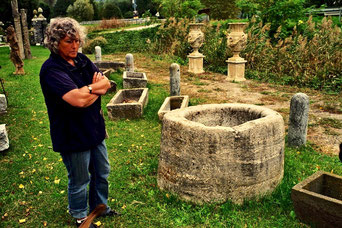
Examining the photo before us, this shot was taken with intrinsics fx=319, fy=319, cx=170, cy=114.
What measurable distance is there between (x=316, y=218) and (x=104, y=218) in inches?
81.9

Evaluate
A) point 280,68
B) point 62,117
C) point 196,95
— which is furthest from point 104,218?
point 280,68

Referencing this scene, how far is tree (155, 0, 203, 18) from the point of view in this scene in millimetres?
16203

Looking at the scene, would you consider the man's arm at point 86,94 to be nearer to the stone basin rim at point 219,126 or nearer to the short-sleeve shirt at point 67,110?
the short-sleeve shirt at point 67,110

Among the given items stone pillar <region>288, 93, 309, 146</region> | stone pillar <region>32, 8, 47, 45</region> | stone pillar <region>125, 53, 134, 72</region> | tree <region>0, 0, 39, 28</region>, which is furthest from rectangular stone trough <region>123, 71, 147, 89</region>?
tree <region>0, 0, 39, 28</region>

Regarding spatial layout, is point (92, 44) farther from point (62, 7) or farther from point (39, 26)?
point (62, 7)

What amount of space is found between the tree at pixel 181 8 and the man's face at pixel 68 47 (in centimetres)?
1436

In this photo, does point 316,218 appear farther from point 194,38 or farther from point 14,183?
point 194,38

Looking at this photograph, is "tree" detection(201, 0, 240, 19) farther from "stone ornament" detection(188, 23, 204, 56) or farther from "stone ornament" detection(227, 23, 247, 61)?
"stone ornament" detection(227, 23, 247, 61)

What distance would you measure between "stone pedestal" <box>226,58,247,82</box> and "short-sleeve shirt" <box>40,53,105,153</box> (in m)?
8.16

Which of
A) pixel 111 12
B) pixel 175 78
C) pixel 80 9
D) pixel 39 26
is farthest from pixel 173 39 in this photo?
pixel 80 9

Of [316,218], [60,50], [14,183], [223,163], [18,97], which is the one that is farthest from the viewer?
[18,97]

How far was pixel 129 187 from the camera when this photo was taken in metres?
3.91

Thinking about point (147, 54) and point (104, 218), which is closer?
point (104, 218)

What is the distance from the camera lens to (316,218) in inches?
117
